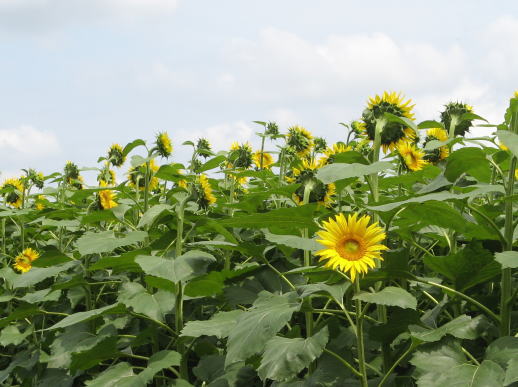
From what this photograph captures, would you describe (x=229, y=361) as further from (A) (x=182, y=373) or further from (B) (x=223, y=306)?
(B) (x=223, y=306)

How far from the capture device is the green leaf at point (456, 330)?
5.50 feet

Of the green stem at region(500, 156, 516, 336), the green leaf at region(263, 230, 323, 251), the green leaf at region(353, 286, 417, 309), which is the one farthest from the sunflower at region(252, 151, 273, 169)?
the green leaf at region(353, 286, 417, 309)

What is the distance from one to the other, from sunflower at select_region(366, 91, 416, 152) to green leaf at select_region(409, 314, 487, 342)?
0.79 meters

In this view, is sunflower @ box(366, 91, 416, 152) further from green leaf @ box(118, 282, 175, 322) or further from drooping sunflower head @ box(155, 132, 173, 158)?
drooping sunflower head @ box(155, 132, 173, 158)

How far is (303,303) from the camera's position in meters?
1.81

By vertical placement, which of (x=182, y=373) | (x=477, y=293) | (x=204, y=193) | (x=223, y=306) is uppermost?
(x=204, y=193)

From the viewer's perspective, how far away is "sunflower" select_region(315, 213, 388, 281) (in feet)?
5.74

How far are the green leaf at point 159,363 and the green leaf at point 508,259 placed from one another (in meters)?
1.10

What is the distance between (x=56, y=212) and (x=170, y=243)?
952 millimetres

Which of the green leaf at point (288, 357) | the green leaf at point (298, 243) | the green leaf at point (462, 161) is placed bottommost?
the green leaf at point (288, 357)

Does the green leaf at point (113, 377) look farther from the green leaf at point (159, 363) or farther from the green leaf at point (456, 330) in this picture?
the green leaf at point (456, 330)

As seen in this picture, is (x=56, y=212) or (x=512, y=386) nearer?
(x=512, y=386)

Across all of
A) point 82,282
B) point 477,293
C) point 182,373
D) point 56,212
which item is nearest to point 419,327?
point 477,293

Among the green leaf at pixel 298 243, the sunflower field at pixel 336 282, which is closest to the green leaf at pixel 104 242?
the sunflower field at pixel 336 282
